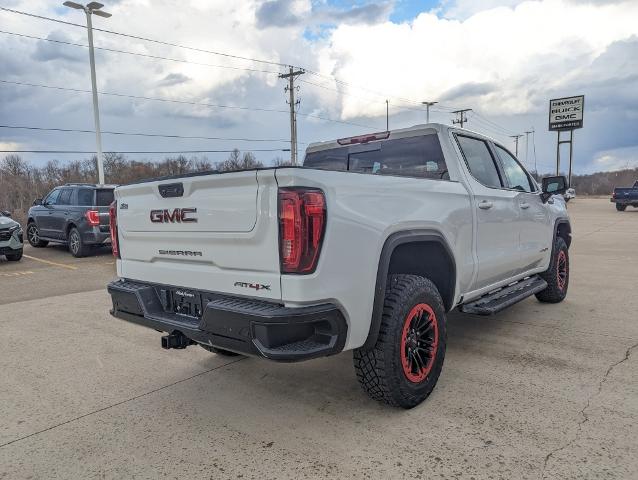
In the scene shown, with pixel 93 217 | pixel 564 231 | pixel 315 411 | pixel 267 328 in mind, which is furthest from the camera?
pixel 93 217

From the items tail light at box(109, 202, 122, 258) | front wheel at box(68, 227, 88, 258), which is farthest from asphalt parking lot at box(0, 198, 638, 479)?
front wheel at box(68, 227, 88, 258)

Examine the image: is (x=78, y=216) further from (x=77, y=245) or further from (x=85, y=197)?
(x=77, y=245)

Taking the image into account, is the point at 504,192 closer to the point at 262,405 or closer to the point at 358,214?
the point at 358,214

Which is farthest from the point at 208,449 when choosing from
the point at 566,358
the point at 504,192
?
the point at 504,192

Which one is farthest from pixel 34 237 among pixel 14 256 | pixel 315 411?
pixel 315 411

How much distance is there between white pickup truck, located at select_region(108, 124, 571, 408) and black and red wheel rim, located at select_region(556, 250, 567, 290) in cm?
213

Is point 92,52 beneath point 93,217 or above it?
above

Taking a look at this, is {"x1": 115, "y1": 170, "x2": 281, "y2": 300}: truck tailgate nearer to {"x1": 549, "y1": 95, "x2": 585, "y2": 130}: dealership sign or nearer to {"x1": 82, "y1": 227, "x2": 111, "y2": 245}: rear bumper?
{"x1": 82, "y1": 227, "x2": 111, "y2": 245}: rear bumper

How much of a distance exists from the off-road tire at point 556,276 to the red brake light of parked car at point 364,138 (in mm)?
2921

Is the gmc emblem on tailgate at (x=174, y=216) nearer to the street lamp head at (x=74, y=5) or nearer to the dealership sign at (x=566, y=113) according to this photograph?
the street lamp head at (x=74, y=5)

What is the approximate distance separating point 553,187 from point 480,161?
4.85 ft

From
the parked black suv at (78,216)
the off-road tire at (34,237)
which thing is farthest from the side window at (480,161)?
the off-road tire at (34,237)

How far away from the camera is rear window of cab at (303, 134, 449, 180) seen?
160 inches

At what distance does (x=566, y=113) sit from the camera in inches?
1877
